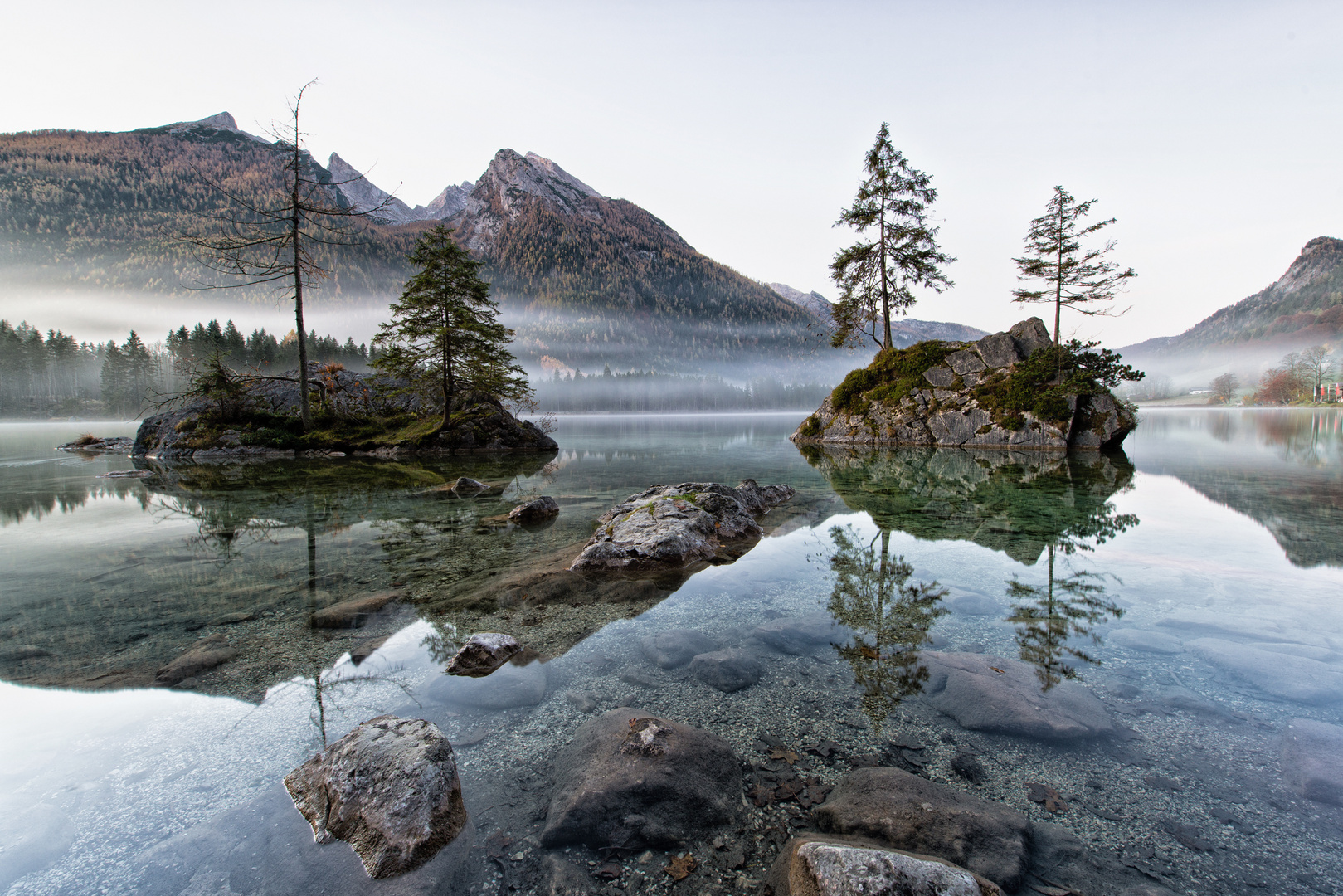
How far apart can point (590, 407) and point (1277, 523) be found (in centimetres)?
17607

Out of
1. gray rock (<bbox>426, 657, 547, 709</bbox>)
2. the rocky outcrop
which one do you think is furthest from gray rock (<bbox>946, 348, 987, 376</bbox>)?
gray rock (<bbox>426, 657, 547, 709</bbox>)

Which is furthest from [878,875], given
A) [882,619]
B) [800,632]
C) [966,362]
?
[966,362]

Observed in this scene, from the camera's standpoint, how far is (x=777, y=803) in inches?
118

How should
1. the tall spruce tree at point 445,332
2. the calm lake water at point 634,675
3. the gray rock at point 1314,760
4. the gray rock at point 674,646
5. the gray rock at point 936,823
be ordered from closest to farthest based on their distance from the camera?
the gray rock at point 936,823
the calm lake water at point 634,675
the gray rock at point 1314,760
the gray rock at point 674,646
the tall spruce tree at point 445,332

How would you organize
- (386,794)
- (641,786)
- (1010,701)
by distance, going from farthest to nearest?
(1010,701) < (641,786) < (386,794)

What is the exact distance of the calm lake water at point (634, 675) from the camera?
2.63 m

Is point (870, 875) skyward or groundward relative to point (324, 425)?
groundward

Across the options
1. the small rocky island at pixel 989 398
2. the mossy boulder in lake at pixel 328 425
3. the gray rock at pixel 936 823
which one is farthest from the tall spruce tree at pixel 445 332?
the gray rock at pixel 936 823

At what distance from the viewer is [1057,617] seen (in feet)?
18.8

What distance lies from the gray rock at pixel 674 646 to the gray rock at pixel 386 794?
217cm

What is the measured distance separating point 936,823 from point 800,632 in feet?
9.12

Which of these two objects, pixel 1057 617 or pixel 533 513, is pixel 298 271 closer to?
pixel 533 513

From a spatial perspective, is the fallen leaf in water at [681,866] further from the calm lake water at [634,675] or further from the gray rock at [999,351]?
the gray rock at [999,351]

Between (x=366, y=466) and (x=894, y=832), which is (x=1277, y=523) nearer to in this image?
(x=894, y=832)
